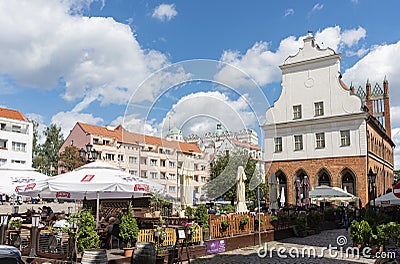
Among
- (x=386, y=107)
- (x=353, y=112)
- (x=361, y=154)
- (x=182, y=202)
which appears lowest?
(x=182, y=202)

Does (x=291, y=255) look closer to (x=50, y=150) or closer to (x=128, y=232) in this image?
(x=128, y=232)

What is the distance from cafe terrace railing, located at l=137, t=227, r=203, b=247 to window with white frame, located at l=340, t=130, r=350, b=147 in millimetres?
24273

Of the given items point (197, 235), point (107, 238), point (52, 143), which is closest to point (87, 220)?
point (107, 238)

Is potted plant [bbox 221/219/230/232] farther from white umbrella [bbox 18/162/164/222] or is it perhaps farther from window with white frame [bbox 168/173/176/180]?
window with white frame [bbox 168/173/176/180]

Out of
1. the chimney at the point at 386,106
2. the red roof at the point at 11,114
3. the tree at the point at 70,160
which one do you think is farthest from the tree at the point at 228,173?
the red roof at the point at 11,114

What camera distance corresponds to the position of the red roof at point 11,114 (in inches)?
2545

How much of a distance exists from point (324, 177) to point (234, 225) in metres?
22.8

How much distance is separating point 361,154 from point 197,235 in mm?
24063

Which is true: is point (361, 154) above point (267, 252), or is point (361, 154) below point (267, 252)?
above

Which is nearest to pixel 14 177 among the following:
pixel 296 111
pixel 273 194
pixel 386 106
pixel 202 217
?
pixel 202 217

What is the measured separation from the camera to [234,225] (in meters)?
13.8

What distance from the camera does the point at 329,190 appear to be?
2473 cm

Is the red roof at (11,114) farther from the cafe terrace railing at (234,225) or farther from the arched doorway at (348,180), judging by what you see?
the cafe terrace railing at (234,225)

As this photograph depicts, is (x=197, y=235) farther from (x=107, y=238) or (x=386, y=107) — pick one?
(x=386, y=107)
